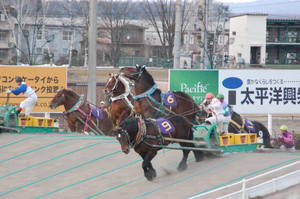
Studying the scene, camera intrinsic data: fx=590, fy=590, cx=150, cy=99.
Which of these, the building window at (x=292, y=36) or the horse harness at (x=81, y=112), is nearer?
the horse harness at (x=81, y=112)

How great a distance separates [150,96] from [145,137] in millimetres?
3602

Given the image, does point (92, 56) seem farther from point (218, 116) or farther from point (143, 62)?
point (143, 62)

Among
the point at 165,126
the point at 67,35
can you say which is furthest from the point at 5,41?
the point at 165,126

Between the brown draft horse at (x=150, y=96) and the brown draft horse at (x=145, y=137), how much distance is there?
2.47m

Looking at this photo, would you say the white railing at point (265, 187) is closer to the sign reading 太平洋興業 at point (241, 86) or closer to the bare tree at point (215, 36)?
the sign reading 太平洋興業 at point (241, 86)

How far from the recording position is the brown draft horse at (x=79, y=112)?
62.6 feet

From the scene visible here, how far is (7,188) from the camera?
13539mm

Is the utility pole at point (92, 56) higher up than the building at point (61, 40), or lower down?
lower down

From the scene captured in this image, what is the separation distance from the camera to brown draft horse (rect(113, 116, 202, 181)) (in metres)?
12.1

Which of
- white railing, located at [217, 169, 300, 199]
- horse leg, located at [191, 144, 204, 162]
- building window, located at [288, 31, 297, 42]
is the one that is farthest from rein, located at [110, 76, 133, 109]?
building window, located at [288, 31, 297, 42]

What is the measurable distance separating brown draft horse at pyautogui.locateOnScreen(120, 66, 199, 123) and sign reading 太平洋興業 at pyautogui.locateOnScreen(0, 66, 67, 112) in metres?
7.52

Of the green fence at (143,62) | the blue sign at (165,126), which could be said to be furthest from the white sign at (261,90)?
the green fence at (143,62)

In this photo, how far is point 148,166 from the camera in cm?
1258

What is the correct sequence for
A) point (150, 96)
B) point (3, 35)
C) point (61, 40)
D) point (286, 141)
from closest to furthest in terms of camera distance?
point (150, 96) < point (286, 141) < point (3, 35) < point (61, 40)
